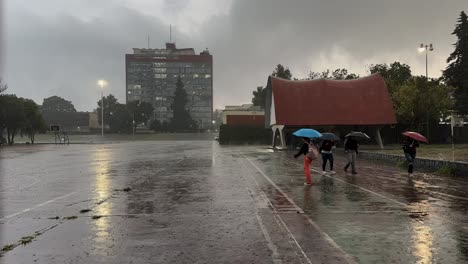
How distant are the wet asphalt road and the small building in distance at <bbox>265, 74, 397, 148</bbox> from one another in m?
28.1

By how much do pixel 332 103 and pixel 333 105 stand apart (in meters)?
0.23

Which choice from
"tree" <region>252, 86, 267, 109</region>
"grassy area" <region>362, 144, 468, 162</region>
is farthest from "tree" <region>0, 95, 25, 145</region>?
"tree" <region>252, 86, 267, 109</region>

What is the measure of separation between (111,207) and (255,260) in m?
5.54

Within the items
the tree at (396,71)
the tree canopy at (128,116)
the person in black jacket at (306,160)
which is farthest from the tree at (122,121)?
the person in black jacket at (306,160)

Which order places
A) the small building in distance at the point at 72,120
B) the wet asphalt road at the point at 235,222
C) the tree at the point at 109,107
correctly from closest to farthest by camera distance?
the wet asphalt road at the point at 235,222 → the tree at the point at 109,107 → the small building in distance at the point at 72,120

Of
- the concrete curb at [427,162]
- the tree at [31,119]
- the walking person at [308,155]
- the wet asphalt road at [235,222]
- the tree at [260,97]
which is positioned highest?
the tree at [260,97]

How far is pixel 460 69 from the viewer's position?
144ft

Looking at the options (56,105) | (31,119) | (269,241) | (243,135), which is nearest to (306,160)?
(269,241)

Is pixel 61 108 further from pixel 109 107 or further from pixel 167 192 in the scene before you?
pixel 167 192

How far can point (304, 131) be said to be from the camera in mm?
16141

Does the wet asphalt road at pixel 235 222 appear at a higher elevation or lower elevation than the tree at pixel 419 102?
lower

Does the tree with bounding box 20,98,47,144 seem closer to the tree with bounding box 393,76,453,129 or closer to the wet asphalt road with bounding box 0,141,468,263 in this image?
the tree with bounding box 393,76,453,129

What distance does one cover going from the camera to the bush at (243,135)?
65.4m

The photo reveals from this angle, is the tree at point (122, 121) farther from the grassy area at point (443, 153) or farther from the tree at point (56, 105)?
the grassy area at point (443, 153)
